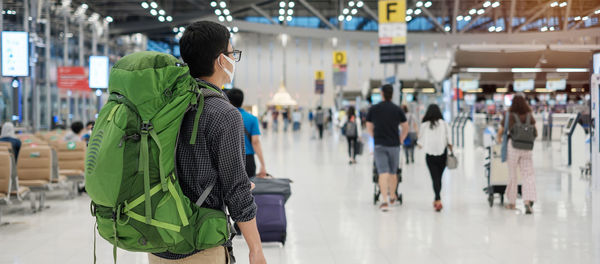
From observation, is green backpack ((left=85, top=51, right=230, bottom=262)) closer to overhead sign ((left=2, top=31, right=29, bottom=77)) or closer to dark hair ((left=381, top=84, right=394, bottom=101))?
dark hair ((left=381, top=84, right=394, bottom=101))

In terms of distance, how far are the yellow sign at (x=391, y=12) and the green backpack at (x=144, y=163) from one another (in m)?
Answer: 10.5

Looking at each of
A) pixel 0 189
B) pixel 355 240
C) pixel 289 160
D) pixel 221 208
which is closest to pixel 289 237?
pixel 355 240

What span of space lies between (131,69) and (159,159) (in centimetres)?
28

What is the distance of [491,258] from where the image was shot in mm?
5520

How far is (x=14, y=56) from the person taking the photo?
514 inches

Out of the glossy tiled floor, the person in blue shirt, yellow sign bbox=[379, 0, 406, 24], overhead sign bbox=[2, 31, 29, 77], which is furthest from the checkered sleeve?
overhead sign bbox=[2, 31, 29, 77]

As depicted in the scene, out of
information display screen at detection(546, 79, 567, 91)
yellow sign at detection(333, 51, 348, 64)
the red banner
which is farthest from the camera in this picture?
yellow sign at detection(333, 51, 348, 64)

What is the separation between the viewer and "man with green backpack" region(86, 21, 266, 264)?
1832mm

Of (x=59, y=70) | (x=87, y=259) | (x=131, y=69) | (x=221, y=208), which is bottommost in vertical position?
(x=87, y=259)

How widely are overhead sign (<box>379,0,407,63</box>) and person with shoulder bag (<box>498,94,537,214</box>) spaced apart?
414 centimetres

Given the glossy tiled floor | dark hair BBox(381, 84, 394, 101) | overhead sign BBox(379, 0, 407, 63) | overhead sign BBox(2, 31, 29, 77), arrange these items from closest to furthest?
1. the glossy tiled floor
2. dark hair BBox(381, 84, 394, 101)
3. overhead sign BBox(379, 0, 407, 63)
4. overhead sign BBox(2, 31, 29, 77)

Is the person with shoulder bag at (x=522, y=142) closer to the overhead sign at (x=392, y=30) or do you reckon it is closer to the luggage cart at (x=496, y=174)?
the luggage cart at (x=496, y=174)

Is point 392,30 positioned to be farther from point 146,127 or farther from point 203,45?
point 146,127

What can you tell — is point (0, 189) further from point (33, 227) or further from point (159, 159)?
point (159, 159)
